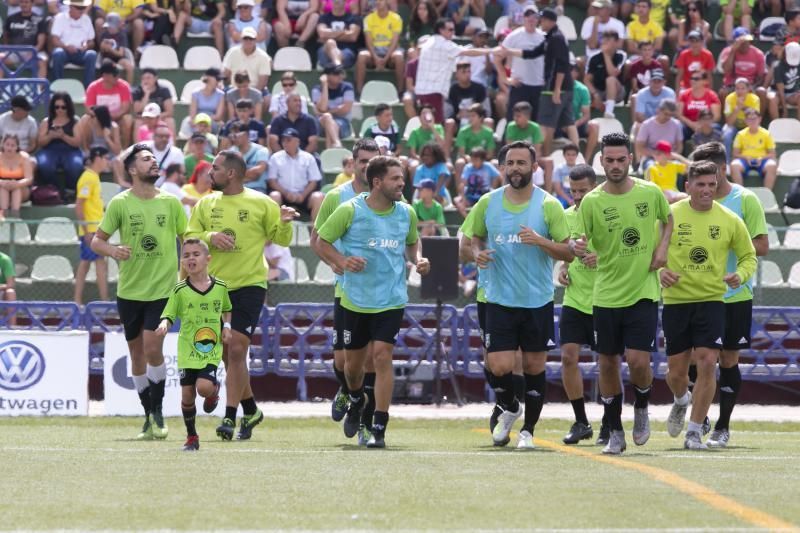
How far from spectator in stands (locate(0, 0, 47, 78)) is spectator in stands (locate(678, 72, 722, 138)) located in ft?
30.9

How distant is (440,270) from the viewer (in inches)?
763

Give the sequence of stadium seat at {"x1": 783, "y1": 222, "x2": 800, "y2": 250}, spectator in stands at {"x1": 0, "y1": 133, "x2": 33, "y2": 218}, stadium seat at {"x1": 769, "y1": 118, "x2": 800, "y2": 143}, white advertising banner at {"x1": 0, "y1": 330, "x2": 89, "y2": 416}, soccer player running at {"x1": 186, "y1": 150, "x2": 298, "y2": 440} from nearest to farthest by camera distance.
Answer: soccer player running at {"x1": 186, "y1": 150, "x2": 298, "y2": 440} < white advertising banner at {"x1": 0, "y1": 330, "x2": 89, "y2": 416} < stadium seat at {"x1": 783, "y1": 222, "x2": 800, "y2": 250} < spectator in stands at {"x1": 0, "y1": 133, "x2": 33, "y2": 218} < stadium seat at {"x1": 769, "y1": 118, "x2": 800, "y2": 143}

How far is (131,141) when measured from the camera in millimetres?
23359

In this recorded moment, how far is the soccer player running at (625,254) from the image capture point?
1141 cm

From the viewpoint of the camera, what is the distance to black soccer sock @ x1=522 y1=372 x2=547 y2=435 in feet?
40.2

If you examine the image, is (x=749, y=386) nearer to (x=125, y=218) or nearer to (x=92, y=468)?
(x=125, y=218)

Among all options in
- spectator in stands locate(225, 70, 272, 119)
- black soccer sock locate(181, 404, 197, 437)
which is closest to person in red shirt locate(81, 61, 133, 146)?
spectator in stands locate(225, 70, 272, 119)

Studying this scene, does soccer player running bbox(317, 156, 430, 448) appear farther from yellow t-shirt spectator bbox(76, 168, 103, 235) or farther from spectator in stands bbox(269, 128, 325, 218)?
spectator in stands bbox(269, 128, 325, 218)

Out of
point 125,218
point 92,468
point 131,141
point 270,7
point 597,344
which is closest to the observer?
point 92,468

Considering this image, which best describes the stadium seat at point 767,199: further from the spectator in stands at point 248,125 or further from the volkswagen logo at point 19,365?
the volkswagen logo at point 19,365

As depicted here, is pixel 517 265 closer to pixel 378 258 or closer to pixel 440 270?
pixel 378 258

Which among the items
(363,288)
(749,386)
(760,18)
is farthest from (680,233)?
(760,18)

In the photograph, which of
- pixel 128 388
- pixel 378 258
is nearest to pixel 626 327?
pixel 378 258

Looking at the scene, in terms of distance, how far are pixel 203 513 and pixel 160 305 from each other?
6049 millimetres
